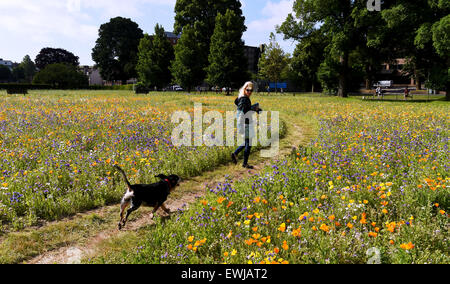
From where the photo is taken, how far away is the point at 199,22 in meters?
51.4

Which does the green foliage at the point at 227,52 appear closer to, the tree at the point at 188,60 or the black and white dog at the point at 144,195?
the tree at the point at 188,60

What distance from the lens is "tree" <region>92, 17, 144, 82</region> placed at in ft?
249

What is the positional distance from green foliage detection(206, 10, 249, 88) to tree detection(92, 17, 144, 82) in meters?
39.9

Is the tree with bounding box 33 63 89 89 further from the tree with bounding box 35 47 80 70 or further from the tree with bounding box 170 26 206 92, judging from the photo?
the tree with bounding box 35 47 80 70

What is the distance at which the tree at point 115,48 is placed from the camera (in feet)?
249

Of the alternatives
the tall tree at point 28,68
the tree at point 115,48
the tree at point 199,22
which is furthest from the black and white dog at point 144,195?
the tall tree at point 28,68

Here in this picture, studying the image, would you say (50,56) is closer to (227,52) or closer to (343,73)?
(227,52)

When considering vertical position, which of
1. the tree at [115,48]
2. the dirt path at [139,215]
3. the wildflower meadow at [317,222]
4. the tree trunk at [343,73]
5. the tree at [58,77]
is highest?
the tree at [115,48]

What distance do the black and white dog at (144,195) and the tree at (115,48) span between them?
76552 millimetres

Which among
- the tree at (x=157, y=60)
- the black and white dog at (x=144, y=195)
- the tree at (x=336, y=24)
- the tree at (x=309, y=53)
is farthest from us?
the tree at (x=157, y=60)

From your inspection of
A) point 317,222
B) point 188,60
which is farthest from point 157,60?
point 317,222

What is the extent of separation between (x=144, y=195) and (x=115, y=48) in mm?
82925
